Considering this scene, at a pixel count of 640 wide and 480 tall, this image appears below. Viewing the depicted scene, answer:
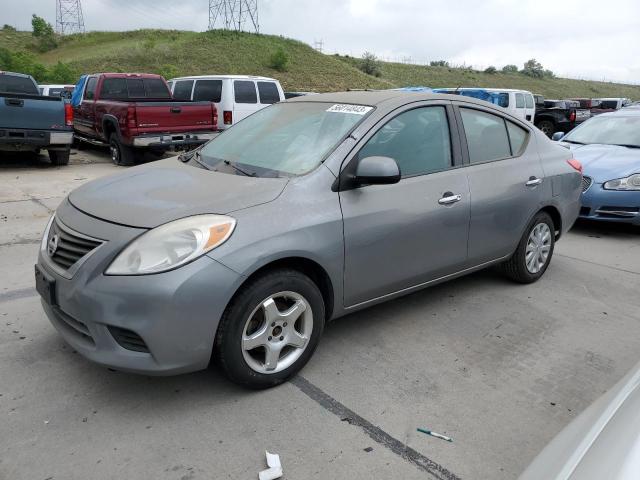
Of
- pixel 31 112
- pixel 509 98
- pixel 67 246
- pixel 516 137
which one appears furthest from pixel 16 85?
pixel 509 98

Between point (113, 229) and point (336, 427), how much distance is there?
1.52 meters

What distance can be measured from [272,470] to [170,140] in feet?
29.7

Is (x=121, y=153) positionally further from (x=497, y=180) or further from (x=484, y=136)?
(x=497, y=180)

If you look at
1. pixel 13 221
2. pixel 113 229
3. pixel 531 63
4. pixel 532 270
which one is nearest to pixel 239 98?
pixel 13 221

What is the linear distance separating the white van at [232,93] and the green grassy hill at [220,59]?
2412 cm

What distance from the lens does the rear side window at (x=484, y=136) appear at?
4098mm

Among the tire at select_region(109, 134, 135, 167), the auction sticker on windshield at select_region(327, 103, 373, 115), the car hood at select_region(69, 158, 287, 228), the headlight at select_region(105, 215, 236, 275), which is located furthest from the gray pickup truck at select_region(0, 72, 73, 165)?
the headlight at select_region(105, 215, 236, 275)

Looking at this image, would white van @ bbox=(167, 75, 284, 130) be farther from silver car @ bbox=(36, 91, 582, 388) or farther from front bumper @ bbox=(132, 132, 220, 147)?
silver car @ bbox=(36, 91, 582, 388)

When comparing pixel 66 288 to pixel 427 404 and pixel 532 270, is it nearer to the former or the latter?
pixel 427 404

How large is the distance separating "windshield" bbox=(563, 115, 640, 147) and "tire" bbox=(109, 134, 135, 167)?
8135 mm

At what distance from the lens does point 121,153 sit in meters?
10.9

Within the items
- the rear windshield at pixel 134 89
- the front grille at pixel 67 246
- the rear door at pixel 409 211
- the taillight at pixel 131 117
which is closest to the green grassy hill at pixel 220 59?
the rear windshield at pixel 134 89

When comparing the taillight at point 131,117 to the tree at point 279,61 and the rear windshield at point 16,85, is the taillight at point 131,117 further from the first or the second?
the tree at point 279,61

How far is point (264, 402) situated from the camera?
2.90 metres
